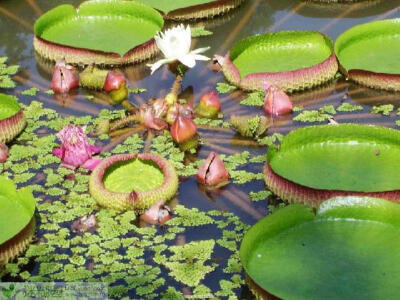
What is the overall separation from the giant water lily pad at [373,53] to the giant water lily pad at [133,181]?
6.66 ft

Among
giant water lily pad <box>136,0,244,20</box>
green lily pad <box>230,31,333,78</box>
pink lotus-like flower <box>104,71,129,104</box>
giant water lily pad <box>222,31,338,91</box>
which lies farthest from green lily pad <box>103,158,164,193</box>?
giant water lily pad <box>136,0,244,20</box>

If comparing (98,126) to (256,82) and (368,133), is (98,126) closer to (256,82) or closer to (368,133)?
(256,82)

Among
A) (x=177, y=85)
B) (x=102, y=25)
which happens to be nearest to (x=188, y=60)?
(x=177, y=85)

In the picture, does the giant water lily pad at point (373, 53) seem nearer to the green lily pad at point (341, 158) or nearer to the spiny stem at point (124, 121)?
the green lily pad at point (341, 158)

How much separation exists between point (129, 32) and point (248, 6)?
152cm

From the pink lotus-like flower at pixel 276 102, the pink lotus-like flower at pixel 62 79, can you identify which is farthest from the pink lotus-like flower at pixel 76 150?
the pink lotus-like flower at pixel 276 102

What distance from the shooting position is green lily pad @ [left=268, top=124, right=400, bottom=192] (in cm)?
472

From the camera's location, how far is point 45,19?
7.04m

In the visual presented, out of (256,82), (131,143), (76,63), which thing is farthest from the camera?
(76,63)

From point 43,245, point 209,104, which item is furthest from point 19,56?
point 43,245

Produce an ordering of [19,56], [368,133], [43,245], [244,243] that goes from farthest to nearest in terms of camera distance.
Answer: [19,56] < [368,133] < [43,245] < [244,243]

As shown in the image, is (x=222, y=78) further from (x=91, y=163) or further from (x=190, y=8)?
(x=91, y=163)

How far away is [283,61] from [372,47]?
0.79m

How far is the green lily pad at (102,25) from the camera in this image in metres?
6.90
